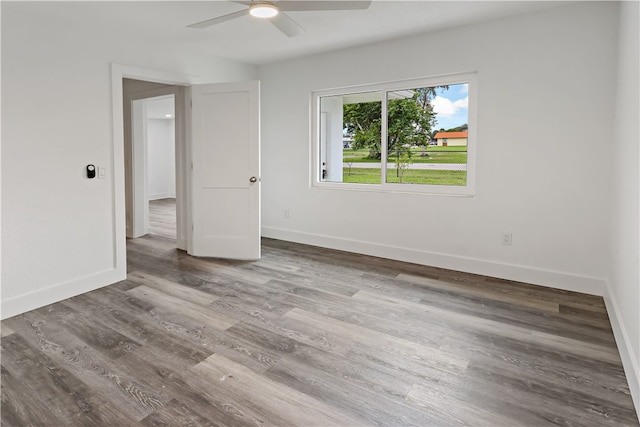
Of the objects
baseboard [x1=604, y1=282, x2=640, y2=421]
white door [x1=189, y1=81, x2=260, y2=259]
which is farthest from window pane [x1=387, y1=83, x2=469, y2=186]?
baseboard [x1=604, y1=282, x2=640, y2=421]

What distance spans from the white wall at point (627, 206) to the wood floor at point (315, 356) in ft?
0.50

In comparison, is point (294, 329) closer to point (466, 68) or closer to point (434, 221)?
point (434, 221)

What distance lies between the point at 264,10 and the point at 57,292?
113 inches

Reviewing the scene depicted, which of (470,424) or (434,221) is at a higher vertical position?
(434,221)

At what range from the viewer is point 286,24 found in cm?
300

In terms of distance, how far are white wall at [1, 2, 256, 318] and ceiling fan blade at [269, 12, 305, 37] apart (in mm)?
1699

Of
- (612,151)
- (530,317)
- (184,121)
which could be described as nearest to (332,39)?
(184,121)

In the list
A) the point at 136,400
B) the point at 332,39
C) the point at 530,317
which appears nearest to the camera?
the point at 136,400

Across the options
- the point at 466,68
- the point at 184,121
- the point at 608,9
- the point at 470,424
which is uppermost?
the point at 608,9

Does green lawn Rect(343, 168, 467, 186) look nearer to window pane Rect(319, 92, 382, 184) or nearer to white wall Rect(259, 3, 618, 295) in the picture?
window pane Rect(319, 92, 382, 184)

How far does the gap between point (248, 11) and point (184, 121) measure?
231cm

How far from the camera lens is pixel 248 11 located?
2.74m

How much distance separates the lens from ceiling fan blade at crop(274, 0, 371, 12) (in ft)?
8.19

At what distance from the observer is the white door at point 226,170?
440 cm
